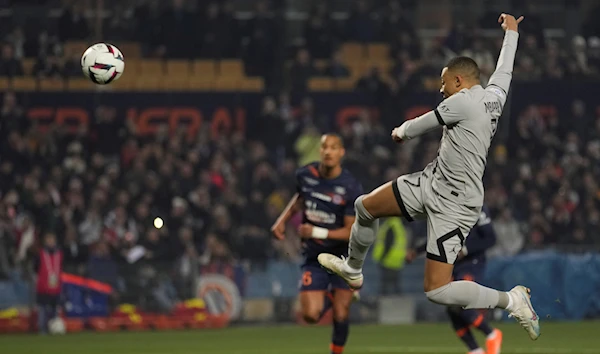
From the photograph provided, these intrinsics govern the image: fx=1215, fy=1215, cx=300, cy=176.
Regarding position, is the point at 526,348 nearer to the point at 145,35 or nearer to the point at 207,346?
the point at 207,346

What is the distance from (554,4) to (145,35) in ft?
28.9

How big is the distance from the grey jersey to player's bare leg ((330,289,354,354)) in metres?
2.68

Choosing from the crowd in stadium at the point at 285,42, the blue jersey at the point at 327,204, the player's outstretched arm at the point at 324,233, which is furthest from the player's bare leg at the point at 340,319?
the crowd in stadium at the point at 285,42

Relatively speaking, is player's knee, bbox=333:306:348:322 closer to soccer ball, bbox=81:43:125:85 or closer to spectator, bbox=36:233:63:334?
soccer ball, bbox=81:43:125:85

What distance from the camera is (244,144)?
22.7 meters

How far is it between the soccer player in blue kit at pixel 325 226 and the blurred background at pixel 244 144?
691 centimetres

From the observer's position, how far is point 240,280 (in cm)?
1942

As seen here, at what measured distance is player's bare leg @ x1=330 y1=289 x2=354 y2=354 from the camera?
12141 mm

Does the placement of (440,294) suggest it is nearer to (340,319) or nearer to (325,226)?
(340,319)

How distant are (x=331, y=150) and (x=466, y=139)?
2.85 m

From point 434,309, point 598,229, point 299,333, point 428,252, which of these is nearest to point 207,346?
point 299,333

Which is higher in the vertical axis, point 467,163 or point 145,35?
point 145,35

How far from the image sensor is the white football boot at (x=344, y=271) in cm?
1079

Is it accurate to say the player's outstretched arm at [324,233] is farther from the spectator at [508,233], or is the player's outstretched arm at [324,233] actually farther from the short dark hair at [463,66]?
the spectator at [508,233]
